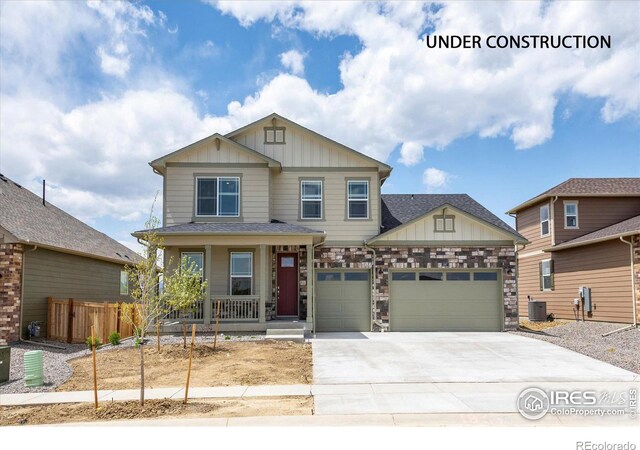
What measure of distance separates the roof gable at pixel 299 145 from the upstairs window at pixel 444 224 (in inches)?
98.4

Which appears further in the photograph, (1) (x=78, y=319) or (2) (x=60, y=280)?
(2) (x=60, y=280)

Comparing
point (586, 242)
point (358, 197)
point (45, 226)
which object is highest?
point (358, 197)

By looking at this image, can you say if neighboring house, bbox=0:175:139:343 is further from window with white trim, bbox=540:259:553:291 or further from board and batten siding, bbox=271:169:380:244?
window with white trim, bbox=540:259:553:291

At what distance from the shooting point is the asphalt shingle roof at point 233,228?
53.3 feet

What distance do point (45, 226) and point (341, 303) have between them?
10.2 m

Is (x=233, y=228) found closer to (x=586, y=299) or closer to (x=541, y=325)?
(x=541, y=325)

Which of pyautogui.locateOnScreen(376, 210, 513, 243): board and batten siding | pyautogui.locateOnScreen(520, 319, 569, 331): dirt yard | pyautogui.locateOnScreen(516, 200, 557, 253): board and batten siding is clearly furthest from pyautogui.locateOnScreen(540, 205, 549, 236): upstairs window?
pyautogui.locateOnScreen(376, 210, 513, 243): board and batten siding

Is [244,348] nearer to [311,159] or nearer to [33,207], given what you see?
[311,159]

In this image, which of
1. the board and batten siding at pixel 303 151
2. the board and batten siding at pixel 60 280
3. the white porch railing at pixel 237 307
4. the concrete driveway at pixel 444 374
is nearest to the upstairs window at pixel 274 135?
the board and batten siding at pixel 303 151

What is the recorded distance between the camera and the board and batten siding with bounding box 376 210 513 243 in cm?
1828

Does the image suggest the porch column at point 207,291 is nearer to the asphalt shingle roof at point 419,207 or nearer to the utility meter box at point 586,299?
the asphalt shingle roof at point 419,207

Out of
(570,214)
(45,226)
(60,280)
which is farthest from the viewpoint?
(570,214)

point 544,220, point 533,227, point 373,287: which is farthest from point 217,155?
point 533,227

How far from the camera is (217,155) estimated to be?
18297mm
